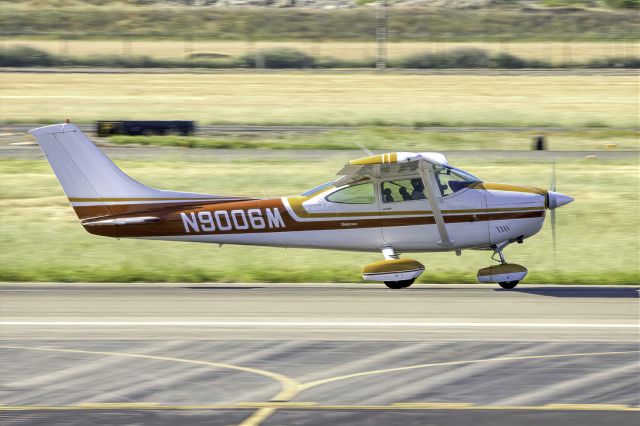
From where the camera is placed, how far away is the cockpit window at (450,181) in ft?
56.9

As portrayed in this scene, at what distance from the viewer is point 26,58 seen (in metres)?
75.8

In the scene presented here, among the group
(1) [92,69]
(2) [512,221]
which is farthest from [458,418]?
(1) [92,69]

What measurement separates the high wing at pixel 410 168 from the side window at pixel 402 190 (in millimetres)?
229

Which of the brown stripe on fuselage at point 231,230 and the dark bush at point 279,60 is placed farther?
the dark bush at point 279,60

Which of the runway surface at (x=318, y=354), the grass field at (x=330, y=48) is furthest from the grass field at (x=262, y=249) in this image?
the grass field at (x=330, y=48)

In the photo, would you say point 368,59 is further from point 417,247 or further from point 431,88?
point 417,247

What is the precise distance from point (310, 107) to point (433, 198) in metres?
34.2

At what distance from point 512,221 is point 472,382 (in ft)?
19.3

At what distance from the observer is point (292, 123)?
149 feet

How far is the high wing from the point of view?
1647 centimetres

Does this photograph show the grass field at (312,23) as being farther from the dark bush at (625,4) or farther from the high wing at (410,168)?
the high wing at (410,168)

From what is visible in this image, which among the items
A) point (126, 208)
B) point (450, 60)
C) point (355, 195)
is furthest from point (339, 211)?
point (450, 60)

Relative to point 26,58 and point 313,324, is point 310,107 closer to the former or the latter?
point 26,58

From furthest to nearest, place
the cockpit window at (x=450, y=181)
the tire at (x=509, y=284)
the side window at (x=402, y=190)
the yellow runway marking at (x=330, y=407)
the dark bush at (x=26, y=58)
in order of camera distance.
Answer: the dark bush at (x=26, y=58), the side window at (x=402, y=190), the cockpit window at (x=450, y=181), the tire at (x=509, y=284), the yellow runway marking at (x=330, y=407)
